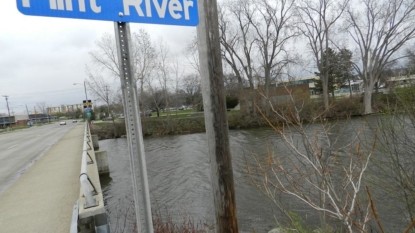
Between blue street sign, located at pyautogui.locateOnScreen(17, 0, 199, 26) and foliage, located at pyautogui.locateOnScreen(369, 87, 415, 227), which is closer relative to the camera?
blue street sign, located at pyautogui.locateOnScreen(17, 0, 199, 26)

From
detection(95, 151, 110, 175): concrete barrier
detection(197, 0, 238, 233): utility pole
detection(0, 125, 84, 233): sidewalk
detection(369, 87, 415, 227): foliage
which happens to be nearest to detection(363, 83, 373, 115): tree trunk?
detection(95, 151, 110, 175): concrete barrier

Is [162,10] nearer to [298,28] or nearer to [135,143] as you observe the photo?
[135,143]

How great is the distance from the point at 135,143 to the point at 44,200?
5221mm

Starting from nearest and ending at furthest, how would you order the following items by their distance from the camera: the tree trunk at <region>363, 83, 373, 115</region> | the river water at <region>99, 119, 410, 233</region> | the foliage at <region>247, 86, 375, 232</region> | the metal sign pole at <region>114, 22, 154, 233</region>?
1. the metal sign pole at <region>114, 22, 154, 233</region>
2. the foliage at <region>247, 86, 375, 232</region>
3. the river water at <region>99, 119, 410, 233</region>
4. the tree trunk at <region>363, 83, 373, 115</region>

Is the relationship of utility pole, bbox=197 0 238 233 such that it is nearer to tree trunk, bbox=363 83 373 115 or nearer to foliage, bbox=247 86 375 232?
foliage, bbox=247 86 375 232

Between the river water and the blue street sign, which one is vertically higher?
the blue street sign

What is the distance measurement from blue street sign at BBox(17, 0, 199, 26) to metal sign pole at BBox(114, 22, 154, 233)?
0.08 m

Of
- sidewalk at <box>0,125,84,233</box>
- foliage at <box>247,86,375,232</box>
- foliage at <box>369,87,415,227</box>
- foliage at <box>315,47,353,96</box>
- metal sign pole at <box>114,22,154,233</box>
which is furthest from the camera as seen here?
foliage at <box>315,47,353,96</box>

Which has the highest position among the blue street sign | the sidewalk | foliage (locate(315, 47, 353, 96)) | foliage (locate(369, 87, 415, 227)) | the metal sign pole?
foliage (locate(315, 47, 353, 96))

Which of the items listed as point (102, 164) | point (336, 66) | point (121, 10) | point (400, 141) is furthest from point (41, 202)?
point (336, 66)

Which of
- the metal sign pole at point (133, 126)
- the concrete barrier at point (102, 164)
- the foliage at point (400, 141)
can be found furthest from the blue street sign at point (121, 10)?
the concrete barrier at point (102, 164)

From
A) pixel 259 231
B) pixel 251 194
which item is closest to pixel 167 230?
pixel 259 231

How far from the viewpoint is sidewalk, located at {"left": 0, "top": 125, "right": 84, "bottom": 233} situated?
432 centimetres

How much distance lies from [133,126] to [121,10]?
62cm
